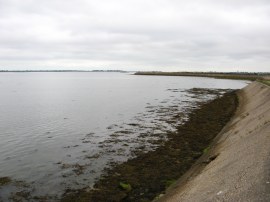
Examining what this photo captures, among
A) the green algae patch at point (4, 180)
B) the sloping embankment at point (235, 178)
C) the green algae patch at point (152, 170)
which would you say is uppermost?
the sloping embankment at point (235, 178)

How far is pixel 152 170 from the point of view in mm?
18250

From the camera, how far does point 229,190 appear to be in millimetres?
11367

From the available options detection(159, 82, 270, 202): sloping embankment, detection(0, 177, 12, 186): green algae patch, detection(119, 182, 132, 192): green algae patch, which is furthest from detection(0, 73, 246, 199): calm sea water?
detection(159, 82, 270, 202): sloping embankment

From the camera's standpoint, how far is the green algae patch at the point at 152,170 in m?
14.8

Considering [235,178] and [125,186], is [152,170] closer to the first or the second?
[125,186]

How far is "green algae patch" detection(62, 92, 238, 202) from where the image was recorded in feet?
48.6

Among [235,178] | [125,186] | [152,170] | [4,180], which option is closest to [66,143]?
[4,180]

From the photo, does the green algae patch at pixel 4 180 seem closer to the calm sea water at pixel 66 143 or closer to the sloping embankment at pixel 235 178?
the calm sea water at pixel 66 143

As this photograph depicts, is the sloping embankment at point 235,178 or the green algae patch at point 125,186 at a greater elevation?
the sloping embankment at point 235,178

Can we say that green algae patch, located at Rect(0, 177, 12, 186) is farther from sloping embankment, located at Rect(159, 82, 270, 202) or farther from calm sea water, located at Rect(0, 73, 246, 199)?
sloping embankment, located at Rect(159, 82, 270, 202)

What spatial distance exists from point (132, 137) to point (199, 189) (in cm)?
1496

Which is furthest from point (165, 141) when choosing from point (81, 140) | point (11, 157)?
point (11, 157)

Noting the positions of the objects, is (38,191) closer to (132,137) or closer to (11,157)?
(11,157)

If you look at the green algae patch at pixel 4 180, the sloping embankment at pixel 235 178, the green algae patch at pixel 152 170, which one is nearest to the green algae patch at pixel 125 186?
the green algae patch at pixel 152 170
